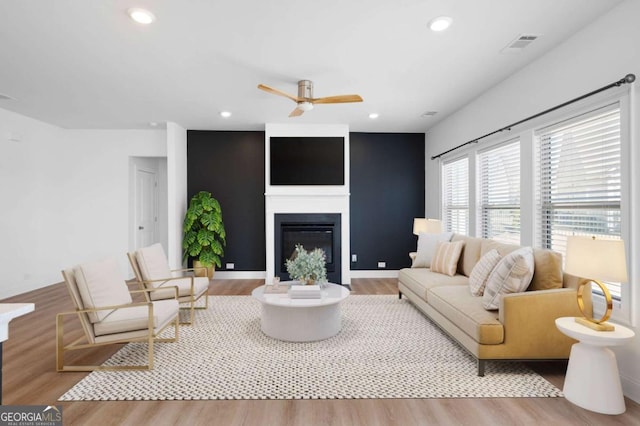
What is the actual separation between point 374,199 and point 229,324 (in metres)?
3.73

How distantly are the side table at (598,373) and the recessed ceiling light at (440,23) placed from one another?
7.83 ft

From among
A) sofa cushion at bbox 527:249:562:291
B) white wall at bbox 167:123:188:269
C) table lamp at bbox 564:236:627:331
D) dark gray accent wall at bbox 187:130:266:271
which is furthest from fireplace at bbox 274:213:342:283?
table lamp at bbox 564:236:627:331

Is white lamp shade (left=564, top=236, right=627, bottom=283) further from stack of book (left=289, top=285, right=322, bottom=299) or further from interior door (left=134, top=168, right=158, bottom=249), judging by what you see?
interior door (left=134, top=168, right=158, bottom=249)

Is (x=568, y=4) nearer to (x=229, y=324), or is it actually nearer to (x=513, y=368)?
(x=513, y=368)

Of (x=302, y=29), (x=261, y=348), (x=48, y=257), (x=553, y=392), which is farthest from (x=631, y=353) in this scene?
(x=48, y=257)

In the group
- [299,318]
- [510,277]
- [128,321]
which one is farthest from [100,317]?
[510,277]

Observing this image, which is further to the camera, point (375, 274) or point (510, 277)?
point (375, 274)

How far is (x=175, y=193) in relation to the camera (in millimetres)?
5832

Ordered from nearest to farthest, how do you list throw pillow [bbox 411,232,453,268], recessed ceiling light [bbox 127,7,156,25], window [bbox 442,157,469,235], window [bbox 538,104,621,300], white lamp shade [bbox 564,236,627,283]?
white lamp shade [bbox 564,236,627,283]
recessed ceiling light [bbox 127,7,156,25]
window [bbox 538,104,621,300]
throw pillow [bbox 411,232,453,268]
window [bbox 442,157,469,235]

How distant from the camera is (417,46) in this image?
310cm

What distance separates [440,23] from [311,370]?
292 cm

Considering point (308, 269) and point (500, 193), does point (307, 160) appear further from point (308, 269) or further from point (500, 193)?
point (500, 193)

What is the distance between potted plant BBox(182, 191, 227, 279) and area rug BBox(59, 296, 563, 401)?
2269mm

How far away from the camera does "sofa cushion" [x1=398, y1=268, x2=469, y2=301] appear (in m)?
3.78
